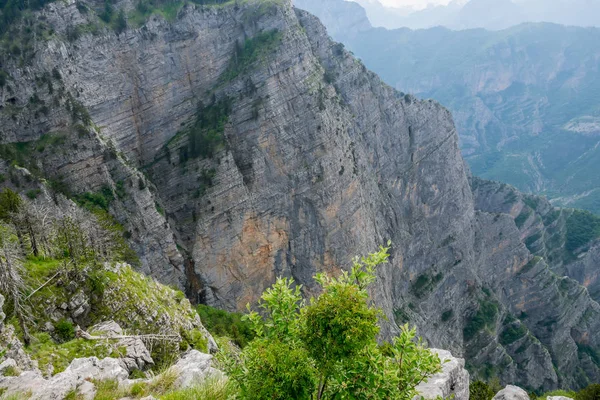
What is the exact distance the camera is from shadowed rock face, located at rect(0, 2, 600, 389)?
50094 millimetres

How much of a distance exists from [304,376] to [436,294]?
8886 cm

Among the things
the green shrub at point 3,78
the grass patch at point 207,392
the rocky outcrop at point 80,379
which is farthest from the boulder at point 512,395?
the green shrub at point 3,78

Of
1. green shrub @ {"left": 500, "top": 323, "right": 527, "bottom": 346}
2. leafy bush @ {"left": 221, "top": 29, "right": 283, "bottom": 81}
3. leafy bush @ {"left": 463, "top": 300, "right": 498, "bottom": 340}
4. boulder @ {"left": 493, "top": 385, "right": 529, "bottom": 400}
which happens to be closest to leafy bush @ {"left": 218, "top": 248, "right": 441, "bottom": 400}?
boulder @ {"left": 493, "top": 385, "right": 529, "bottom": 400}

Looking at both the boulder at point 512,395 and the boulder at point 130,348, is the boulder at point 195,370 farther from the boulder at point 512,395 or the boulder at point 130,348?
the boulder at point 512,395

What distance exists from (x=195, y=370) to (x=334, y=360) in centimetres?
863

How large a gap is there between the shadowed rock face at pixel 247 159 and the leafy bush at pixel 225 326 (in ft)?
24.3

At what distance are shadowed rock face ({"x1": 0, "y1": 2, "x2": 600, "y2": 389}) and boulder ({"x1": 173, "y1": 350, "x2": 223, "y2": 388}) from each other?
108ft

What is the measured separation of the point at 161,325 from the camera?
23.6m

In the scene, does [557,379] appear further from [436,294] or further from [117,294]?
[117,294]

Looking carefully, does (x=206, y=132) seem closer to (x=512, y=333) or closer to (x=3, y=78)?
(x=3, y=78)

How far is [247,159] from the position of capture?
6009 centimetres

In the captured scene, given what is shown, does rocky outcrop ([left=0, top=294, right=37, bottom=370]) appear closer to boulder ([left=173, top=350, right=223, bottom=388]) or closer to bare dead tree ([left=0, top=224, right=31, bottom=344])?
bare dead tree ([left=0, top=224, right=31, bottom=344])

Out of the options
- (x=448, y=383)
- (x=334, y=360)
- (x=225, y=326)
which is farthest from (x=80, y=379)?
(x=225, y=326)

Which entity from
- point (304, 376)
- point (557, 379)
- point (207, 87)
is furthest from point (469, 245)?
point (304, 376)
